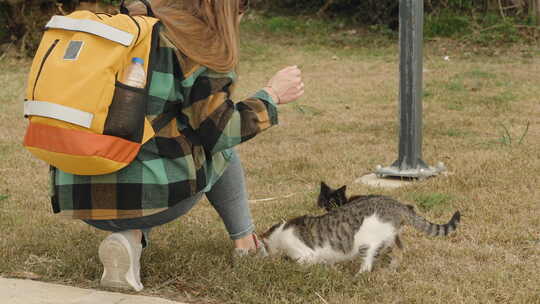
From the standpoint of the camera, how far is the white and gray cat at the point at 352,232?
320 cm

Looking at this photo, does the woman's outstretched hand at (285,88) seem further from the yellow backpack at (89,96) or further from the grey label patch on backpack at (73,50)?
the grey label patch on backpack at (73,50)

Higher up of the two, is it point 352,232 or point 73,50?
point 73,50

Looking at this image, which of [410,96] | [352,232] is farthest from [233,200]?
[410,96]

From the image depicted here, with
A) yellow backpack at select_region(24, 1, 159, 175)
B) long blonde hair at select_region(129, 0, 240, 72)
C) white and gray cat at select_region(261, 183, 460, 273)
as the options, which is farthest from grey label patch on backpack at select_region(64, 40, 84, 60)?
white and gray cat at select_region(261, 183, 460, 273)

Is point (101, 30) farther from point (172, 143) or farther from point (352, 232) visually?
point (352, 232)

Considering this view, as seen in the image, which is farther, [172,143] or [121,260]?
[121,260]

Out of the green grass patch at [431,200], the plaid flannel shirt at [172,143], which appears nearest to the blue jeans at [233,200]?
the plaid flannel shirt at [172,143]

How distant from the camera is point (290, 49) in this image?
1194 centimetres

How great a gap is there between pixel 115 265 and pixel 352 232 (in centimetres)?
102

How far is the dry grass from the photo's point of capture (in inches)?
116

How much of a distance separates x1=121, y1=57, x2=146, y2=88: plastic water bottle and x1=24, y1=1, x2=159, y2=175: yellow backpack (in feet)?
0.05

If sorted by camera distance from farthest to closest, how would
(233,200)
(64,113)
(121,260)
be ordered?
(233,200)
(121,260)
(64,113)

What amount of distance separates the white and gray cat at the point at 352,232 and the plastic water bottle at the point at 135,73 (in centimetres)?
111

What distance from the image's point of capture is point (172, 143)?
8.96 ft
